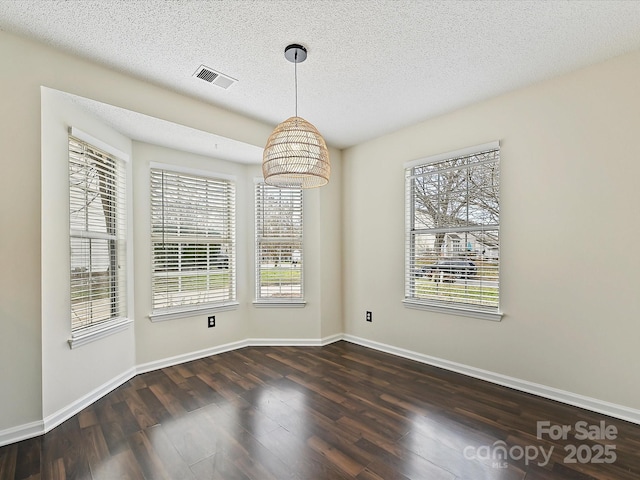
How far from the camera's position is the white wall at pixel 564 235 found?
7.45ft

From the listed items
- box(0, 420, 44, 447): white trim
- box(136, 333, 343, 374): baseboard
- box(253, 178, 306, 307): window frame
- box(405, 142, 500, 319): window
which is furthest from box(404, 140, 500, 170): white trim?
box(0, 420, 44, 447): white trim

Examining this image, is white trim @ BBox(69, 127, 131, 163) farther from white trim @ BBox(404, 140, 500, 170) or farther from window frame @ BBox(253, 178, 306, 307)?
white trim @ BBox(404, 140, 500, 170)

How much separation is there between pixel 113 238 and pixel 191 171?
112 centimetres

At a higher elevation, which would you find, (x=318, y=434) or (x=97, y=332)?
(x=97, y=332)

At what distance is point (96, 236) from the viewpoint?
8.91ft

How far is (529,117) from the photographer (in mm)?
2707

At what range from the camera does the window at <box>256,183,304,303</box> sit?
13.3ft

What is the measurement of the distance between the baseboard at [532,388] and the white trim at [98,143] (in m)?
3.51

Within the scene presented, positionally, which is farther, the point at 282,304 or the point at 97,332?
the point at 282,304

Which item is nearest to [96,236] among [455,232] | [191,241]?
[191,241]

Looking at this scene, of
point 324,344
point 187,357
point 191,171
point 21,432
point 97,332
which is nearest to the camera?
point 21,432

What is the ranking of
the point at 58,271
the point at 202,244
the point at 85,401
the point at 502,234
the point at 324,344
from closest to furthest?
the point at 58,271 < the point at 85,401 < the point at 502,234 < the point at 202,244 < the point at 324,344

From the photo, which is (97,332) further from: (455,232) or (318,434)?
(455,232)

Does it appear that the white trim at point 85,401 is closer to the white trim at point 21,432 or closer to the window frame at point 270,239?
the white trim at point 21,432
